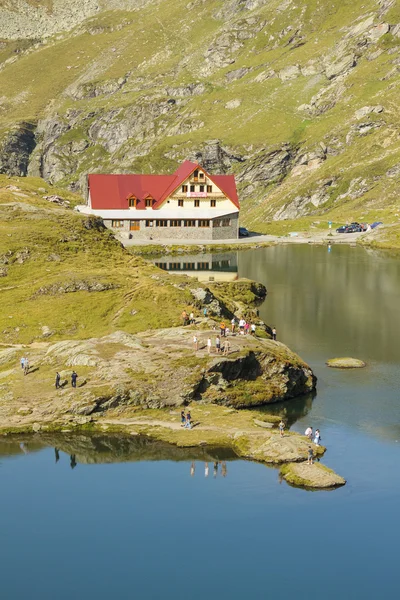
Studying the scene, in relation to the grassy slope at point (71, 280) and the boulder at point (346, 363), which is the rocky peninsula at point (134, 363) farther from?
the boulder at point (346, 363)

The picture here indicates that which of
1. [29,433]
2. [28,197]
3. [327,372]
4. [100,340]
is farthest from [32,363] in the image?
[28,197]

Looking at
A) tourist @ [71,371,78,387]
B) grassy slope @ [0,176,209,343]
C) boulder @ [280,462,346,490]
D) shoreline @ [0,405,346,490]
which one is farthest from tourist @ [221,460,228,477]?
grassy slope @ [0,176,209,343]

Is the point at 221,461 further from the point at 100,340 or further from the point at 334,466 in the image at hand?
the point at 100,340

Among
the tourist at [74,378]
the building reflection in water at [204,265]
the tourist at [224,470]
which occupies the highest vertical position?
the building reflection in water at [204,265]

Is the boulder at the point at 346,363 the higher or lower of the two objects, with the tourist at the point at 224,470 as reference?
higher

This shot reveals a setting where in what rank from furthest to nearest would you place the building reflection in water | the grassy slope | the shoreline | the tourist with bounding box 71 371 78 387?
the building reflection in water < the grassy slope < the tourist with bounding box 71 371 78 387 < the shoreline

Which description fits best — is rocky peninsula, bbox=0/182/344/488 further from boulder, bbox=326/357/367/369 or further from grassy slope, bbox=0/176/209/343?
boulder, bbox=326/357/367/369

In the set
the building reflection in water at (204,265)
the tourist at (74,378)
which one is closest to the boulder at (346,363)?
the tourist at (74,378)
